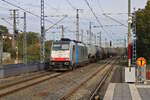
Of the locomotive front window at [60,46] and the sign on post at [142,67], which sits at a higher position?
the locomotive front window at [60,46]

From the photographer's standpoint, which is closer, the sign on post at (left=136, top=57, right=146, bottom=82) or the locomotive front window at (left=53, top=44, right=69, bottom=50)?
the sign on post at (left=136, top=57, right=146, bottom=82)

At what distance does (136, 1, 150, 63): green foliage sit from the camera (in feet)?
137

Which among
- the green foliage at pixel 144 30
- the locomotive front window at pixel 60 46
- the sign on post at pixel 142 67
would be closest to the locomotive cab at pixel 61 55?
the locomotive front window at pixel 60 46

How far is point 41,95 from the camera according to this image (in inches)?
508

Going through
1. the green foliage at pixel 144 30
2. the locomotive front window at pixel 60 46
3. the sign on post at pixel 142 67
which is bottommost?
the sign on post at pixel 142 67

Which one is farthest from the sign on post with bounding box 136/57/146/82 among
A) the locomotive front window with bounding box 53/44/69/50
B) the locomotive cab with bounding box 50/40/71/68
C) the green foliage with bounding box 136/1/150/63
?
the green foliage with bounding box 136/1/150/63

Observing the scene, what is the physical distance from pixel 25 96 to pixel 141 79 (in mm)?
8211

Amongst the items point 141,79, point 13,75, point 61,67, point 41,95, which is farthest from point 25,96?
point 61,67

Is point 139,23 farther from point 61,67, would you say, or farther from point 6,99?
point 6,99

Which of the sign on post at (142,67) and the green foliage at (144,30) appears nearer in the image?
the sign on post at (142,67)

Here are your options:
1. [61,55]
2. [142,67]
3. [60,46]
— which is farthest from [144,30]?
[142,67]

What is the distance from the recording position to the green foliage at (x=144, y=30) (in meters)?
41.6

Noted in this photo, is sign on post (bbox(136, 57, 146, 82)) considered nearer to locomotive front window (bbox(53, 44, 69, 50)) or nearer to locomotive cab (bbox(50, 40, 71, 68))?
locomotive cab (bbox(50, 40, 71, 68))

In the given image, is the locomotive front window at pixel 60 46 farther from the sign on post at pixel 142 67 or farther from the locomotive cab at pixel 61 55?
the sign on post at pixel 142 67
